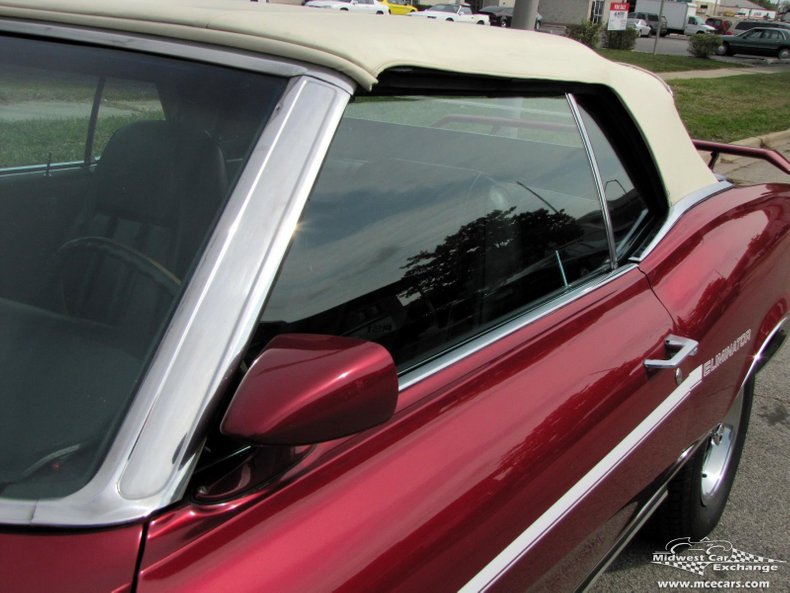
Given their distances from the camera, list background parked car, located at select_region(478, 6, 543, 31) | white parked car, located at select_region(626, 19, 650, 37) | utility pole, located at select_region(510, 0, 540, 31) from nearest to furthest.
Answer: utility pole, located at select_region(510, 0, 540, 31)
background parked car, located at select_region(478, 6, 543, 31)
white parked car, located at select_region(626, 19, 650, 37)

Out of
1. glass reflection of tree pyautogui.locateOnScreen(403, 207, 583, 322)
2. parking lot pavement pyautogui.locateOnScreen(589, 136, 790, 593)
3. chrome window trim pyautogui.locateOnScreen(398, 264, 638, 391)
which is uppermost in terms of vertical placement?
glass reflection of tree pyautogui.locateOnScreen(403, 207, 583, 322)

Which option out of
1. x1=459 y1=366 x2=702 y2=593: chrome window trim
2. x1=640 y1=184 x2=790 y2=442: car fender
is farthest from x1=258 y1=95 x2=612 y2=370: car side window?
x1=459 y1=366 x2=702 y2=593: chrome window trim

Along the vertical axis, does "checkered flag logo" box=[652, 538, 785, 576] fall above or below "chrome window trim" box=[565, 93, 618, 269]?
below

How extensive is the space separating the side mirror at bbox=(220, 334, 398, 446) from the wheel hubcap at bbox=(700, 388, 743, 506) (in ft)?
6.16

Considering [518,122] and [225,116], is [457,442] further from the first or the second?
[518,122]

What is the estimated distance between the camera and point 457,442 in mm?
1379

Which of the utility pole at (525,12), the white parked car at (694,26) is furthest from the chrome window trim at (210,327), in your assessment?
the white parked car at (694,26)

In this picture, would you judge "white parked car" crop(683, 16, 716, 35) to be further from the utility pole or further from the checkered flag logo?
the checkered flag logo

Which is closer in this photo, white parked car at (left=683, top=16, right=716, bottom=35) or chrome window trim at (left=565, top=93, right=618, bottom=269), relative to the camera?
chrome window trim at (left=565, top=93, right=618, bottom=269)

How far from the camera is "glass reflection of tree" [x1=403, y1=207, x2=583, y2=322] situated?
5.33 feet

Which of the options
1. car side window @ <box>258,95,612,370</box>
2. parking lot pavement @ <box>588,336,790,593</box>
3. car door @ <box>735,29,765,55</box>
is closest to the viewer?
car side window @ <box>258,95,612,370</box>

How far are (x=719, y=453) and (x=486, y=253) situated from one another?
1494mm

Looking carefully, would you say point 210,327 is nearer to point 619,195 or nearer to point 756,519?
point 619,195

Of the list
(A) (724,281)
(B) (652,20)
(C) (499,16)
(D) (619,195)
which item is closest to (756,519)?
(A) (724,281)
